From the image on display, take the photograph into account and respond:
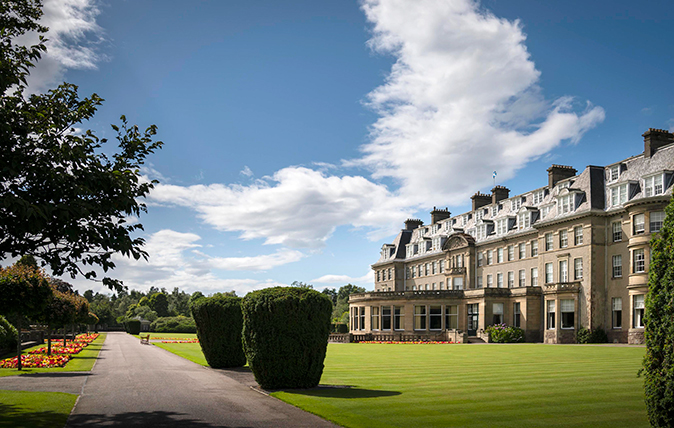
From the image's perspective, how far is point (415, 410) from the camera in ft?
44.0

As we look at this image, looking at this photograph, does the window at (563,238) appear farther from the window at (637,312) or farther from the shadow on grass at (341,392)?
the shadow on grass at (341,392)

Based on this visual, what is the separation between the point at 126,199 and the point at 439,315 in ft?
182

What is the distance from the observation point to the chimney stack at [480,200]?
242 ft

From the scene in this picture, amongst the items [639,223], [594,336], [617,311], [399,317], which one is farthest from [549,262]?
[399,317]

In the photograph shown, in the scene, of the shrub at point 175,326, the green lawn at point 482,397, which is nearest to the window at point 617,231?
the green lawn at point 482,397

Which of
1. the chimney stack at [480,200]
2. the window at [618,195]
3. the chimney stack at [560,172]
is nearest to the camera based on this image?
the window at [618,195]

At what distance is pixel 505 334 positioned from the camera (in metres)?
54.8

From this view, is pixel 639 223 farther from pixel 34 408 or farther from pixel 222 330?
pixel 34 408

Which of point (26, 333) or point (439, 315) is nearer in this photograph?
point (26, 333)

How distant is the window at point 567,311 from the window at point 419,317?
52.1 ft

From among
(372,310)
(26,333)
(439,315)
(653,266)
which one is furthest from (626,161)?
(26,333)

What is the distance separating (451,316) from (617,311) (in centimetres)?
1874

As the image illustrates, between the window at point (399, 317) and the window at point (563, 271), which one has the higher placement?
the window at point (563, 271)

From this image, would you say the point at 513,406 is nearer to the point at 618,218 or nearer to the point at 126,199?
the point at 126,199
